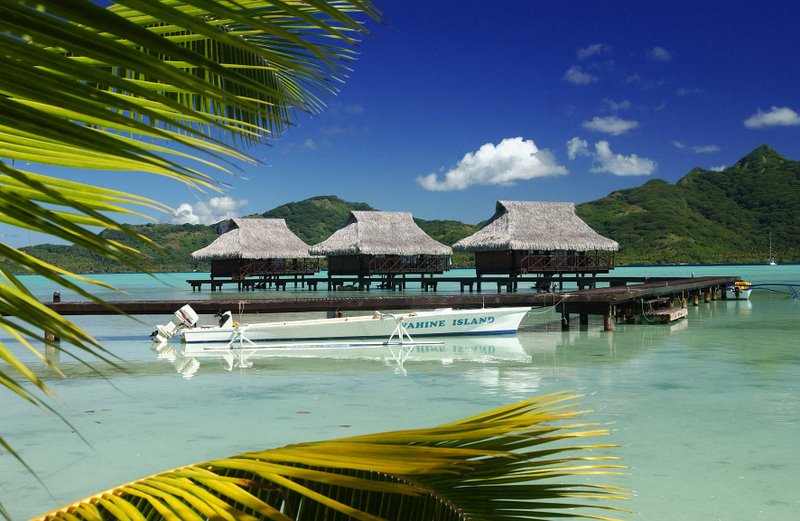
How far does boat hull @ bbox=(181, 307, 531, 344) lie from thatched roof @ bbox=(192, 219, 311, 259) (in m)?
26.3

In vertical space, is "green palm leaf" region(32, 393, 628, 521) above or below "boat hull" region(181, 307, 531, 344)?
above

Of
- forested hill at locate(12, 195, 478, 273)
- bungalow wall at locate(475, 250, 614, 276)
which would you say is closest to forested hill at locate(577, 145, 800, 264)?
forested hill at locate(12, 195, 478, 273)

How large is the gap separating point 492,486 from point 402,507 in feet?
0.37

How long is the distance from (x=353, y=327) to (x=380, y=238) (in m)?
24.1

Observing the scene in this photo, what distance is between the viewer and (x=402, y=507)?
94cm

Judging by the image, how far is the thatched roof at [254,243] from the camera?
4089 cm

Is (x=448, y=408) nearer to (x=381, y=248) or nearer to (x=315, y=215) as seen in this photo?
(x=381, y=248)

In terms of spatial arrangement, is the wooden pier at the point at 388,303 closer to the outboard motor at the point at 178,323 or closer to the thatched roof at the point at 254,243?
the outboard motor at the point at 178,323

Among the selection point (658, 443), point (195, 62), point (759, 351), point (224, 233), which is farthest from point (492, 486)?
point (224, 233)

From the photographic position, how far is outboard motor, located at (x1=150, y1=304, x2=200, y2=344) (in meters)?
14.5

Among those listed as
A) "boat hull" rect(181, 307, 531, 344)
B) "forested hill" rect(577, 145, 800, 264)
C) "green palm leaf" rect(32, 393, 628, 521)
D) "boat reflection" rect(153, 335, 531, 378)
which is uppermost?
"forested hill" rect(577, 145, 800, 264)

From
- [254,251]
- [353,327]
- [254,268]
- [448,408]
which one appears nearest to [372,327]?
[353,327]

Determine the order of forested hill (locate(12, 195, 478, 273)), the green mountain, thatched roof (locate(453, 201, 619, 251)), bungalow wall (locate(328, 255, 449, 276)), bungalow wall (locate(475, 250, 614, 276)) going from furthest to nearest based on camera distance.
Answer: the green mountain → forested hill (locate(12, 195, 478, 273)) → bungalow wall (locate(328, 255, 449, 276)) → bungalow wall (locate(475, 250, 614, 276)) → thatched roof (locate(453, 201, 619, 251))

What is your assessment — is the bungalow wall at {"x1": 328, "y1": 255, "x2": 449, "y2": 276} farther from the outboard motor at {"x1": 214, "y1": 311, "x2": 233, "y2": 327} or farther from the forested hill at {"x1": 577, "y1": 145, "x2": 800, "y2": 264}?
the forested hill at {"x1": 577, "y1": 145, "x2": 800, "y2": 264}
